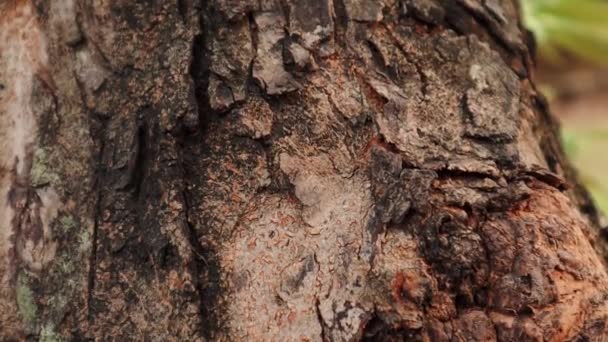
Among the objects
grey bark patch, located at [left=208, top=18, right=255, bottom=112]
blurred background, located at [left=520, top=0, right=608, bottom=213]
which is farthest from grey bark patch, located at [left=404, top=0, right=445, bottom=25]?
blurred background, located at [left=520, top=0, right=608, bottom=213]

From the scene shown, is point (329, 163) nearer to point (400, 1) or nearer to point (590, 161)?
point (400, 1)

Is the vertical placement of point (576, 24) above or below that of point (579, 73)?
below

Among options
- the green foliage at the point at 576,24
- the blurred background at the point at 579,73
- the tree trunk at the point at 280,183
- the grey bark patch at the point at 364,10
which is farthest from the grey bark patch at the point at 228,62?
the green foliage at the point at 576,24

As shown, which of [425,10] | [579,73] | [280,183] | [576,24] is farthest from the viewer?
[579,73]

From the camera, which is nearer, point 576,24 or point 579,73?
point 576,24

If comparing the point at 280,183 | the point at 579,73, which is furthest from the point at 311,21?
the point at 579,73

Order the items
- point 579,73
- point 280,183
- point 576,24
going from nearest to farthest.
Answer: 1. point 280,183
2. point 576,24
3. point 579,73

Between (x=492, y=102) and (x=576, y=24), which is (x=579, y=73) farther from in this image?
(x=492, y=102)

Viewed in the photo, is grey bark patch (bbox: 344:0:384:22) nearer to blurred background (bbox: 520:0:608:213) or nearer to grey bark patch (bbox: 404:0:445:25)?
grey bark patch (bbox: 404:0:445:25)

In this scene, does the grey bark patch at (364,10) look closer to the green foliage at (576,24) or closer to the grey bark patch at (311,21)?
the grey bark patch at (311,21)
